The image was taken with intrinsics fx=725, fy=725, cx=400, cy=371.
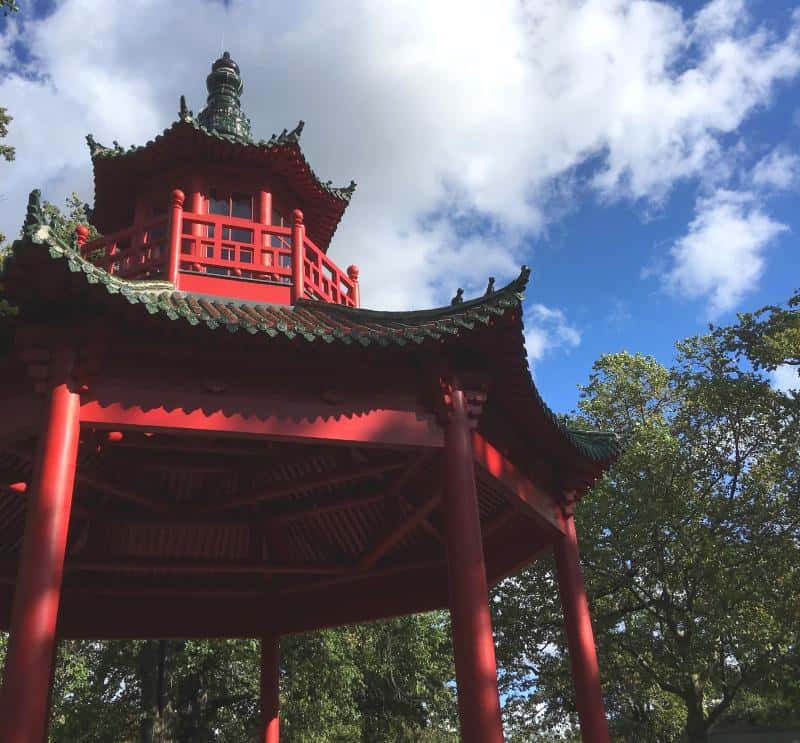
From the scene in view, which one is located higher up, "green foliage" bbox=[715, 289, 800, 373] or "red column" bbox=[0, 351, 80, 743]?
"green foliage" bbox=[715, 289, 800, 373]

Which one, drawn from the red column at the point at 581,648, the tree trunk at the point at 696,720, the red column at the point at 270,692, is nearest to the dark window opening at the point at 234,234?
the red column at the point at 581,648

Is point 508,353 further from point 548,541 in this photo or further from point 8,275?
point 8,275

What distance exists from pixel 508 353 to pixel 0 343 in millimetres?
5022

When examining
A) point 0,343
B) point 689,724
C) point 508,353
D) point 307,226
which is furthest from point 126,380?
point 689,724

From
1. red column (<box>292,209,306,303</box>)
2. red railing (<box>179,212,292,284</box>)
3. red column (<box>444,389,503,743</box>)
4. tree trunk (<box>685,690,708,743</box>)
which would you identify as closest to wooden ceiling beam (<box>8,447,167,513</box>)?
red railing (<box>179,212,292,284</box>)

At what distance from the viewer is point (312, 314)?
28.4 feet

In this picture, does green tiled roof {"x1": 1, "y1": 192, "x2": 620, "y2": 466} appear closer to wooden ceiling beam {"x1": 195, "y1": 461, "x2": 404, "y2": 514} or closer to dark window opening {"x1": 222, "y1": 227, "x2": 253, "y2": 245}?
wooden ceiling beam {"x1": 195, "y1": 461, "x2": 404, "y2": 514}

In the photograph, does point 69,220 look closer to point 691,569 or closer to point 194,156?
point 194,156

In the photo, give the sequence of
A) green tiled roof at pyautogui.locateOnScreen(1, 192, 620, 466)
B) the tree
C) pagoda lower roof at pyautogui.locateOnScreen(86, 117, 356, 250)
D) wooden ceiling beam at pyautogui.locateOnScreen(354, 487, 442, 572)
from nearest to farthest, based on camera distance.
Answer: green tiled roof at pyautogui.locateOnScreen(1, 192, 620, 466) < wooden ceiling beam at pyautogui.locateOnScreen(354, 487, 442, 572) < pagoda lower roof at pyautogui.locateOnScreen(86, 117, 356, 250) < the tree

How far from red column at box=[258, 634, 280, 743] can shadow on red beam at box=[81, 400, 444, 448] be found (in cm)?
807

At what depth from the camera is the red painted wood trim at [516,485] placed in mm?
8102

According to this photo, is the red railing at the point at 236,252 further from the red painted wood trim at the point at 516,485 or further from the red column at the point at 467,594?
the red painted wood trim at the point at 516,485

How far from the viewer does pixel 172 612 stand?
44.1ft

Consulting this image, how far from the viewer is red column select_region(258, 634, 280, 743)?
516 inches
